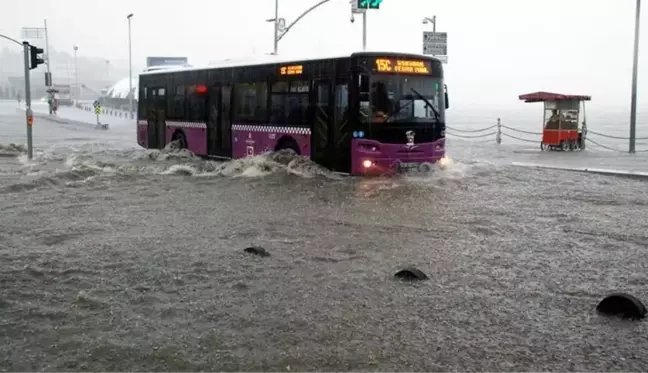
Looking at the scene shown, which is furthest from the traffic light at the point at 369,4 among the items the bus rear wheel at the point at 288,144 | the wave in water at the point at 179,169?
the bus rear wheel at the point at 288,144

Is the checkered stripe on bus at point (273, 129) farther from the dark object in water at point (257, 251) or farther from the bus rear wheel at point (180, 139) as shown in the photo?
the dark object in water at point (257, 251)

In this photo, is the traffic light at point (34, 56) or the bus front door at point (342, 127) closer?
the bus front door at point (342, 127)

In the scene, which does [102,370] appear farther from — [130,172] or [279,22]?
[279,22]

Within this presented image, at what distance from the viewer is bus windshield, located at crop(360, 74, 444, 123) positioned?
1567 cm

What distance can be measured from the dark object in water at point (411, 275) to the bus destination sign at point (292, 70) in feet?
34.9

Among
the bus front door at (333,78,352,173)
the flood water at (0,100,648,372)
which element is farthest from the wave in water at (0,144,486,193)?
the flood water at (0,100,648,372)

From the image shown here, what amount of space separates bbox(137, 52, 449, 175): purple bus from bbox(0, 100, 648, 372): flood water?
1.69m

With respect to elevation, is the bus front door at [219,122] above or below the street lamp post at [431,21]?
below

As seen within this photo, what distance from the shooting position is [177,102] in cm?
2316

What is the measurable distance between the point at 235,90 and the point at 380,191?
7.37 meters

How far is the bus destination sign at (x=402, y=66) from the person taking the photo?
51.8ft

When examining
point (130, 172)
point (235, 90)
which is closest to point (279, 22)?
point (235, 90)

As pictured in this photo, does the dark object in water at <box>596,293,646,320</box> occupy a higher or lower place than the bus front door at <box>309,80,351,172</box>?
lower

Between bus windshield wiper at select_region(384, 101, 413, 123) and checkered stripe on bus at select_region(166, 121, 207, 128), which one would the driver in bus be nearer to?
bus windshield wiper at select_region(384, 101, 413, 123)
